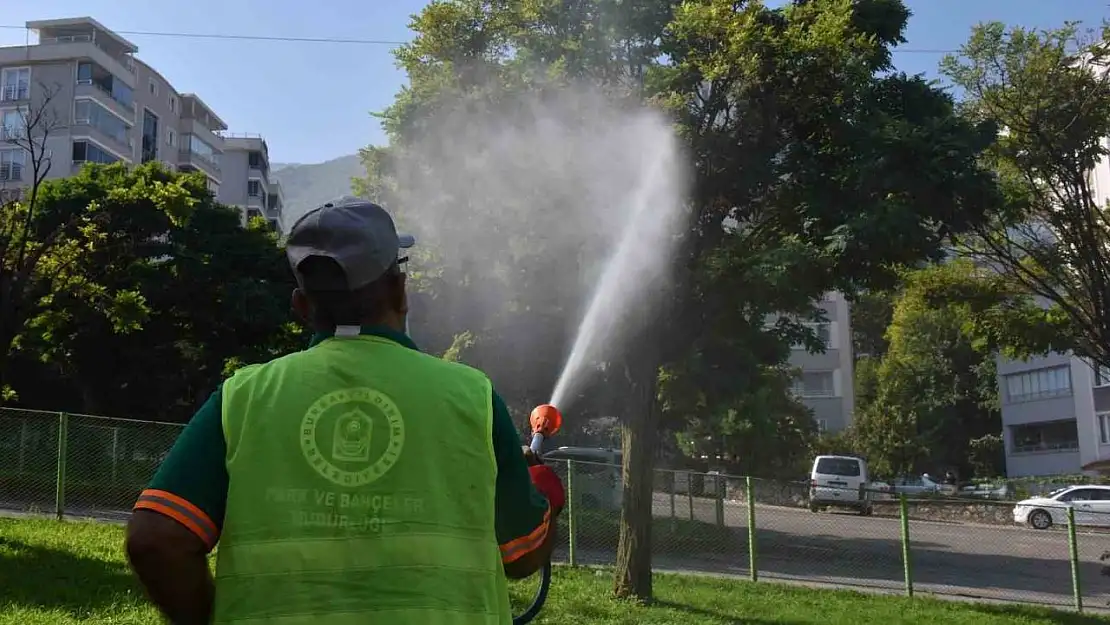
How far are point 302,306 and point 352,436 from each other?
0.41 m

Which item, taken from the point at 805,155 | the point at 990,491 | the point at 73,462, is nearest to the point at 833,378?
the point at 990,491

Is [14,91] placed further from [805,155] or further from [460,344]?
[805,155]

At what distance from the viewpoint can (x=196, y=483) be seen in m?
1.70

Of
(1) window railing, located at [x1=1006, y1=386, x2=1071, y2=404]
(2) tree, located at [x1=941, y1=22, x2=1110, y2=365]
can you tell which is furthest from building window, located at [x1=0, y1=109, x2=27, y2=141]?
(1) window railing, located at [x1=1006, y1=386, x2=1071, y2=404]

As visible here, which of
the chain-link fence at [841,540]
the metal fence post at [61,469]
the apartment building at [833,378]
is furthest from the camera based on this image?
the apartment building at [833,378]

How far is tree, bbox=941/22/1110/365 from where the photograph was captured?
13328 millimetres

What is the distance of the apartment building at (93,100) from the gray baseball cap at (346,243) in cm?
4590

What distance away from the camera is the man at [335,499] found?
1.66 meters

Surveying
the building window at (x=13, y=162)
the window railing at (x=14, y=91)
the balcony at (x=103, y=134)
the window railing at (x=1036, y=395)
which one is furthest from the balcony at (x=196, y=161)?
the window railing at (x=1036, y=395)

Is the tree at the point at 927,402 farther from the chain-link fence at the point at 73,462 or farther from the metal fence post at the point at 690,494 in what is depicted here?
the chain-link fence at the point at 73,462

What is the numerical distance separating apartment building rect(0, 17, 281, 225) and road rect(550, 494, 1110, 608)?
3758 centimetres

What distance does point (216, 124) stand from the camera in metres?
67.9

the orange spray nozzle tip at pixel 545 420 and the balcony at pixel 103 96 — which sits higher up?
the balcony at pixel 103 96

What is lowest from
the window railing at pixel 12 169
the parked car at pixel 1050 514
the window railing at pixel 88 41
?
the parked car at pixel 1050 514
